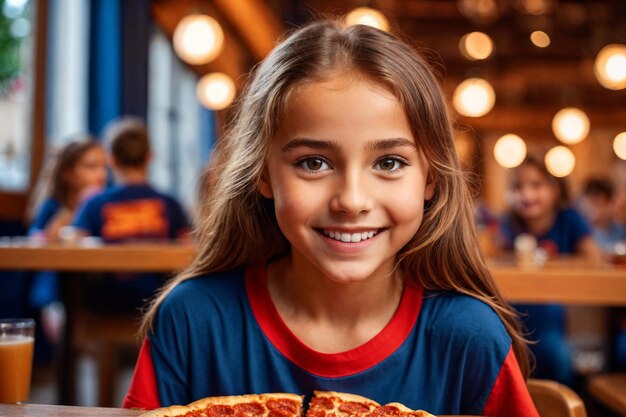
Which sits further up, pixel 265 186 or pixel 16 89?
pixel 16 89

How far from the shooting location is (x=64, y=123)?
6.70m

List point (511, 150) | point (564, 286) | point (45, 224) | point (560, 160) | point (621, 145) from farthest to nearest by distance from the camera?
point (621, 145) → point (560, 160) → point (511, 150) → point (45, 224) → point (564, 286)

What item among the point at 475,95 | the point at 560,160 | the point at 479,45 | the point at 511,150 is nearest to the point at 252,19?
the point at 479,45

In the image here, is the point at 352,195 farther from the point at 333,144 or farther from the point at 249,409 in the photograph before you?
the point at 249,409

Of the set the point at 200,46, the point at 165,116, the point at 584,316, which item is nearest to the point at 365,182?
the point at 584,316

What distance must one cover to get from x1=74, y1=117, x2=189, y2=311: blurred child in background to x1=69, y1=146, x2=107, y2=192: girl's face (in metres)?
0.14

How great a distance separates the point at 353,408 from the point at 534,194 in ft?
10.9

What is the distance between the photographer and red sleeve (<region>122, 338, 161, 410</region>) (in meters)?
1.39

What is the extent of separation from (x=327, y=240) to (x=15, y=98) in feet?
17.2

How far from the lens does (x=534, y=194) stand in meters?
4.22

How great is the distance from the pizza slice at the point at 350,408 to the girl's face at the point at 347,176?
0.70ft

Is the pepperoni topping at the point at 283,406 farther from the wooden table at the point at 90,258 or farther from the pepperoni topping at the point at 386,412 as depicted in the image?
the wooden table at the point at 90,258

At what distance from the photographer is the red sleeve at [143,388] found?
139 cm

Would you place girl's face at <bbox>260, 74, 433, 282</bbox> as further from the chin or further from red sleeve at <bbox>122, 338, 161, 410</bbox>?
red sleeve at <bbox>122, 338, 161, 410</bbox>
